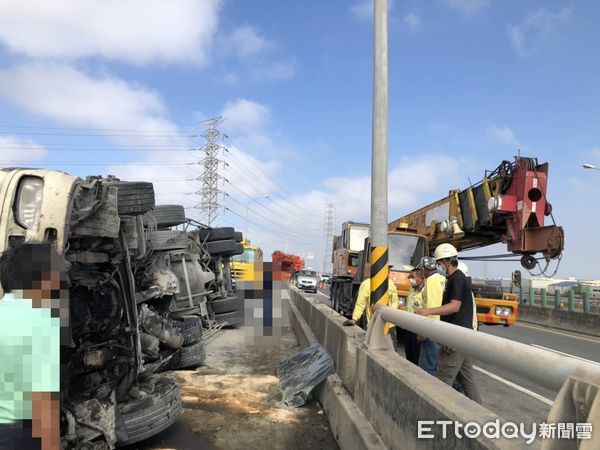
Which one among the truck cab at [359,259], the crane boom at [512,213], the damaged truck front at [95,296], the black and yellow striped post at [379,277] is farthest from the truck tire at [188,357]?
Result: the crane boom at [512,213]

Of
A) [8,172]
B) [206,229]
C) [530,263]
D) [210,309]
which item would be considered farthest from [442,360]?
[206,229]

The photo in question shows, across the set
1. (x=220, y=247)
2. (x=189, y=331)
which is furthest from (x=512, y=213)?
(x=220, y=247)

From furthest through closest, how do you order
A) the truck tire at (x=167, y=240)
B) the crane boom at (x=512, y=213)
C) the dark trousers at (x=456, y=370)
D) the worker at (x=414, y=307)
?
the crane boom at (x=512, y=213) → the truck tire at (x=167, y=240) → the worker at (x=414, y=307) → the dark trousers at (x=456, y=370)

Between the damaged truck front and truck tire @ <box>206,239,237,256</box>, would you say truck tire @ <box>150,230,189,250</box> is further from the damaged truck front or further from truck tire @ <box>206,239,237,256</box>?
truck tire @ <box>206,239,237,256</box>

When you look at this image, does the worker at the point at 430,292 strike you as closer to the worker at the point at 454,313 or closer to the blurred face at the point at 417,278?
the worker at the point at 454,313

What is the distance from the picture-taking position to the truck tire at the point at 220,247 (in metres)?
13.1

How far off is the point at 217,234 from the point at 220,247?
0.44 metres

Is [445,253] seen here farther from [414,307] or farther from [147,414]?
[147,414]

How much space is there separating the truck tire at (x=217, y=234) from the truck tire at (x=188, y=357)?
539 cm

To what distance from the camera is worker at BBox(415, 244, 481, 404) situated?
5172 millimetres

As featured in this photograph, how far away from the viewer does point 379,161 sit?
22.6ft

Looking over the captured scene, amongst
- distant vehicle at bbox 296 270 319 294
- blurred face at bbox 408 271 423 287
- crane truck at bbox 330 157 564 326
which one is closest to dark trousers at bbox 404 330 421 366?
blurred face at bbox 408 271 423 287

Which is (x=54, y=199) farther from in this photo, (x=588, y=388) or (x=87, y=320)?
(x=588, y=388)

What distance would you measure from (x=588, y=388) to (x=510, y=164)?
920 cm
